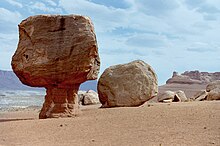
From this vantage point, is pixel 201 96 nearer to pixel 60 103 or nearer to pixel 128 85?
pixel 128 85

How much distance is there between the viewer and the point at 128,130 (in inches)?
397

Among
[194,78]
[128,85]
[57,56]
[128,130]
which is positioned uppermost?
[194,78]

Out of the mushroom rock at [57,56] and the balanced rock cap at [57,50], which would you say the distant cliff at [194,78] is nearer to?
the mushroom rock at [57,56]

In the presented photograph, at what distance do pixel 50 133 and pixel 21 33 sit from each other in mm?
6059

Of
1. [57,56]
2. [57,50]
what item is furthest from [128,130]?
[57,50]

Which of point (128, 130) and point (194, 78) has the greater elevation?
point (194, 78)

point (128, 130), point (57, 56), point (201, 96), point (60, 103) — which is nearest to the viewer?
point (128, 130)

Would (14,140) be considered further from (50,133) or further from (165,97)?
(165,97)

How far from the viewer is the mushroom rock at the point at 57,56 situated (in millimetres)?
13852

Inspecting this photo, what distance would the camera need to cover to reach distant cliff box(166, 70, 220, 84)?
75625 millimetres

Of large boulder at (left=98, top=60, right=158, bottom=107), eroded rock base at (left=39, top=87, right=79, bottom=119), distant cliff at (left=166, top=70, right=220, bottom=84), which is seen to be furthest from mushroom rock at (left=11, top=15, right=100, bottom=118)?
distant cliff at (left=166, top=70, right=220, bottom=84)

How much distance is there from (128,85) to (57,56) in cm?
468

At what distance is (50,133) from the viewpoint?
10289 millimetres

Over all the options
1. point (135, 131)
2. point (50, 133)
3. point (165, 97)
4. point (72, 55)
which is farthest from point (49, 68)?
point (165, 97)
